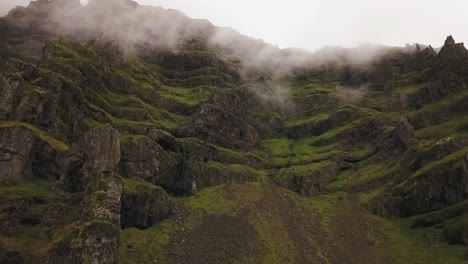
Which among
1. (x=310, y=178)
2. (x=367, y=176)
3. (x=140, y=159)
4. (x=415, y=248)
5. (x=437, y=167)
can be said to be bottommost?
(x=415, y=248)

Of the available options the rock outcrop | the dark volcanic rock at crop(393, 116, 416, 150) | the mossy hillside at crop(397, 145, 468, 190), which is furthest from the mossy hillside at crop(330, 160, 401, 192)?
the rock outcrop

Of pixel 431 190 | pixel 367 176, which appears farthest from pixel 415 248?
pixel 367 176

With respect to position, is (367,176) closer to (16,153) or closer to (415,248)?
(415,248)

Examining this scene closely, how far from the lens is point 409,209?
119m

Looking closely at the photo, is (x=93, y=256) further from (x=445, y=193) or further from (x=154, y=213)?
(x=445, y=193)

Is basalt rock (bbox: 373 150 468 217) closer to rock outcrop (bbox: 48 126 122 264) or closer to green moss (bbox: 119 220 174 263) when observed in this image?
green moss (bbox: 119 220 174 263)

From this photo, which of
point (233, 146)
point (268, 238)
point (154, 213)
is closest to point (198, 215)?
point (154, 213)

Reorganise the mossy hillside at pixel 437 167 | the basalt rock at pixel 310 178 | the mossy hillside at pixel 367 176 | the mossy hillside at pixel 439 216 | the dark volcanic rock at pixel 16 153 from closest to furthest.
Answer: the dark volcanic rock at pixel 16 153, the mossy hillside at pixel 439 216, the mossy hillside at pixel 437 167, the mossy hillside at pixel 367 176, the basalt rock at pixel 310 178

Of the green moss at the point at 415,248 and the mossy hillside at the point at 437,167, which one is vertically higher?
the mossy hillside at the point at 437,167

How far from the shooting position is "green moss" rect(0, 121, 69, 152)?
360ft

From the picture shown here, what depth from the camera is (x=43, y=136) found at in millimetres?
115625

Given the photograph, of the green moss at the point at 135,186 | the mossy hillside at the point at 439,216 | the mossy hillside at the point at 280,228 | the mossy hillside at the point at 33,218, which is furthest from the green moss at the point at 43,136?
the mossy hillside at the point at 439,216

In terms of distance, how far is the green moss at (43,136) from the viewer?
10969 cm

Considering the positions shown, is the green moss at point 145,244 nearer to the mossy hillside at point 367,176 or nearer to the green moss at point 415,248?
the green moss at point 415,248
